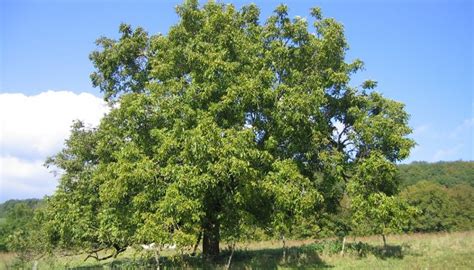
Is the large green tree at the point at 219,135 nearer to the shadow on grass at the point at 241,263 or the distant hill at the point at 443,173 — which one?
the shadow on grass at the point at 241,263

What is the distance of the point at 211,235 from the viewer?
60.9 ft

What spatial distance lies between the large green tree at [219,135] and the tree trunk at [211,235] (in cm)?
5

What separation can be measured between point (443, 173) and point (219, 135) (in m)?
87.2

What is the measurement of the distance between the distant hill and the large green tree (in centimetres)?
6525

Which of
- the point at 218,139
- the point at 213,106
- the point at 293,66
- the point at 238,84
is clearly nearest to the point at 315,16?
the point at 293,66

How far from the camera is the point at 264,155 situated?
634 inches

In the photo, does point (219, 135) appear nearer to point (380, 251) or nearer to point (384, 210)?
point (384, 210)

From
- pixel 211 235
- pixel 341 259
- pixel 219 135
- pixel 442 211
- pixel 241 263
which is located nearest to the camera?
pixel 219 135

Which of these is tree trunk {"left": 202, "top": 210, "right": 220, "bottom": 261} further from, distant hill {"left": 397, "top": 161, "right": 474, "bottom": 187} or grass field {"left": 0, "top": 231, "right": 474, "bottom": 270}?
distant hill {"left": 397, "top": 161, "right": 474, "bottom": 187}

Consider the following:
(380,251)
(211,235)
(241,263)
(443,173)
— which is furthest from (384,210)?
(443,173)

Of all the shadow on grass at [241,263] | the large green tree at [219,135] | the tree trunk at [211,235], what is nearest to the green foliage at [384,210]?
the large green tree at [219,135]

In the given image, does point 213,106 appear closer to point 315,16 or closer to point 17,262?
point 315,16

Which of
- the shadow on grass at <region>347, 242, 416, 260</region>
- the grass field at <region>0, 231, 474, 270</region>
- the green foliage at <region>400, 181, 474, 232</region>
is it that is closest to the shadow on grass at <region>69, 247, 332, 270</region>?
the grass field at <region>0, 231, 474, 270</region>

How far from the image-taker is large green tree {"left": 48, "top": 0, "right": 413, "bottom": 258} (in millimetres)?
14672
